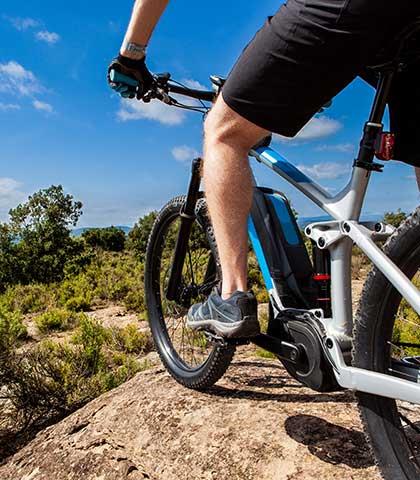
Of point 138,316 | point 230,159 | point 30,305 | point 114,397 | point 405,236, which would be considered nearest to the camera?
point 405,236

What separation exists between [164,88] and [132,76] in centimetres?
20

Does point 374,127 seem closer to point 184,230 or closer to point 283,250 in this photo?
point 283,250

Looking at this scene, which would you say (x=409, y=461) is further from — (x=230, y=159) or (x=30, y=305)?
(x=30, y=305)

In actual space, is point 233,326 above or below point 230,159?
below

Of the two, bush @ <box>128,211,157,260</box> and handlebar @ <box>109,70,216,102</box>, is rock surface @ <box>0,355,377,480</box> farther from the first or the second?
bush @ <box>128,211,157,260</box>

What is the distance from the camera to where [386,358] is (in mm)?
1554

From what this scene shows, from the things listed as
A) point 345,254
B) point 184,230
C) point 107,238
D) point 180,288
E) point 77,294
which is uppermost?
point 107,238

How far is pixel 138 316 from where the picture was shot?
24.3ft

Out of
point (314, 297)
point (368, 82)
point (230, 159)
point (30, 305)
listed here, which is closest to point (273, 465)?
point (314, 297)

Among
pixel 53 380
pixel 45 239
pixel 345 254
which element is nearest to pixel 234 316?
pixel 345 254

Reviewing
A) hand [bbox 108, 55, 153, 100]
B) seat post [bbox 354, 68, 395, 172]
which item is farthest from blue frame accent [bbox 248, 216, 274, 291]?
hand [bbox 108, 55, 153, 100]

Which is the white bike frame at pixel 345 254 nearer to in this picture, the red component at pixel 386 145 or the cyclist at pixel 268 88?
the red component at pixel 386 145

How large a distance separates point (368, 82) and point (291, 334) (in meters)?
1.02

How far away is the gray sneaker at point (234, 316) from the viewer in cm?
193
